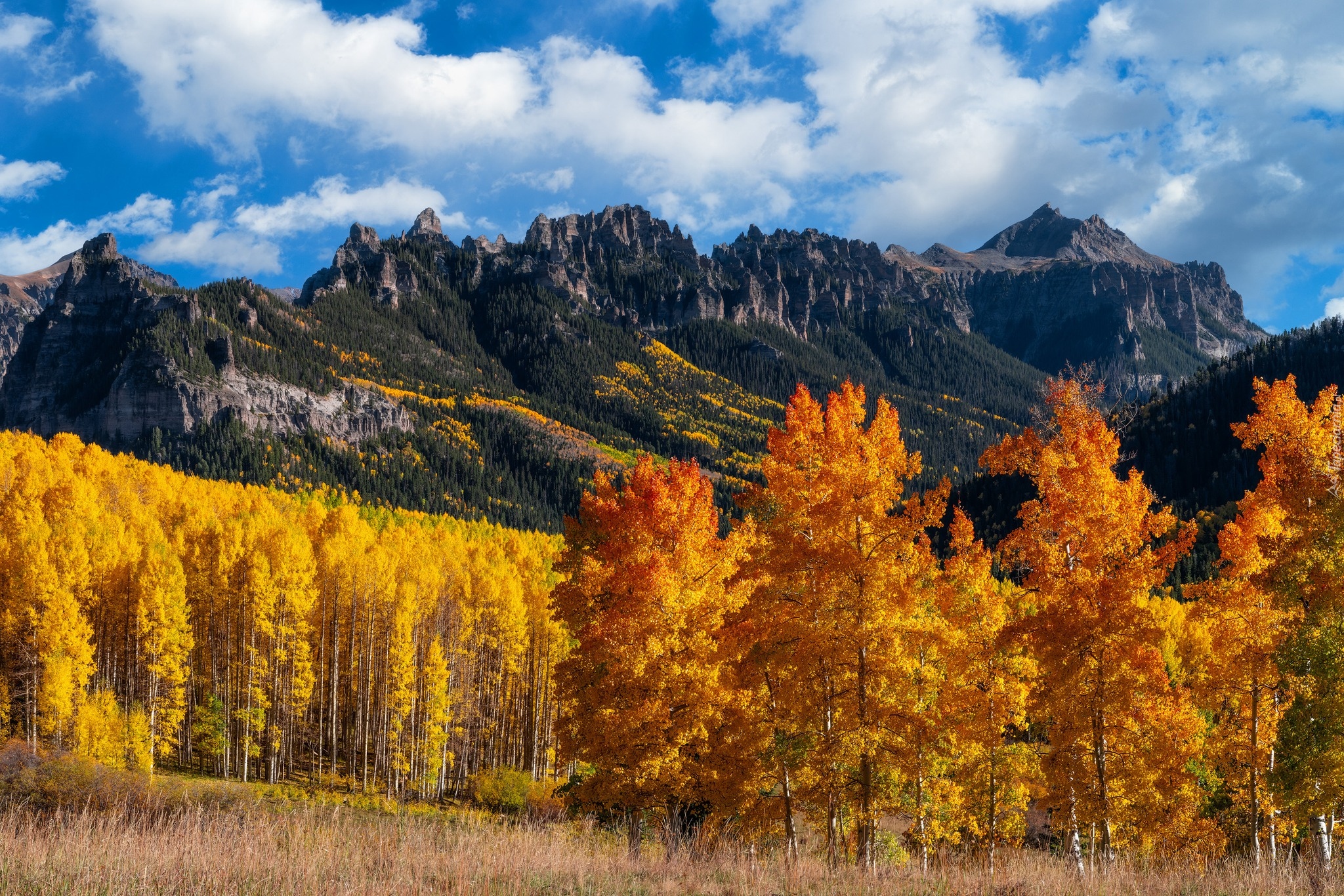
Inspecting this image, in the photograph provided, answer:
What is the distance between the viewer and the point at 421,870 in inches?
330

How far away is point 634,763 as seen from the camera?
63.9 ft

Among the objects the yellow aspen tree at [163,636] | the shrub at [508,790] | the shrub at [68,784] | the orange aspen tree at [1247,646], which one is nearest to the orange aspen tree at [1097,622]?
the orange aspen tree at [1247,646]

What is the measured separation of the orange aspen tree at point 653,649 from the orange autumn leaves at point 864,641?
0.20 feet

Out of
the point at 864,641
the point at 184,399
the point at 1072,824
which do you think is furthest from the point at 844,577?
the point at 184,399

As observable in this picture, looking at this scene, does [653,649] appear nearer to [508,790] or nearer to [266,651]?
[508,790]

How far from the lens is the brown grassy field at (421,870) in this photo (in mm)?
7609

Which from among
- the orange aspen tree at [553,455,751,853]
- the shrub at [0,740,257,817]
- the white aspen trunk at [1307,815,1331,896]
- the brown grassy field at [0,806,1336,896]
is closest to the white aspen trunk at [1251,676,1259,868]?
the white aspen trunk at [1307,815,1331,896]

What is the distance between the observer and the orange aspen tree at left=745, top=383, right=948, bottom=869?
15.7 m

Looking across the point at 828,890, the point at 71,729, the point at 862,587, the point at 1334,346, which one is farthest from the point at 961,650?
the point at 1334,346

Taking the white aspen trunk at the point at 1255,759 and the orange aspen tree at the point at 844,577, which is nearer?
the orange aspen tree at the point at 844,577

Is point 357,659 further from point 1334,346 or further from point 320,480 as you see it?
point 1334,346

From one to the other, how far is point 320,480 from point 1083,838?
152 m

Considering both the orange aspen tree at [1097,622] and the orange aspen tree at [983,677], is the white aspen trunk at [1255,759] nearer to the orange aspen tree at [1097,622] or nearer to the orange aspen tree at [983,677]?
the orange aspen tree at [1097,622]

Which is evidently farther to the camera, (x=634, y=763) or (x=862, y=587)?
(x=634, y=763)
